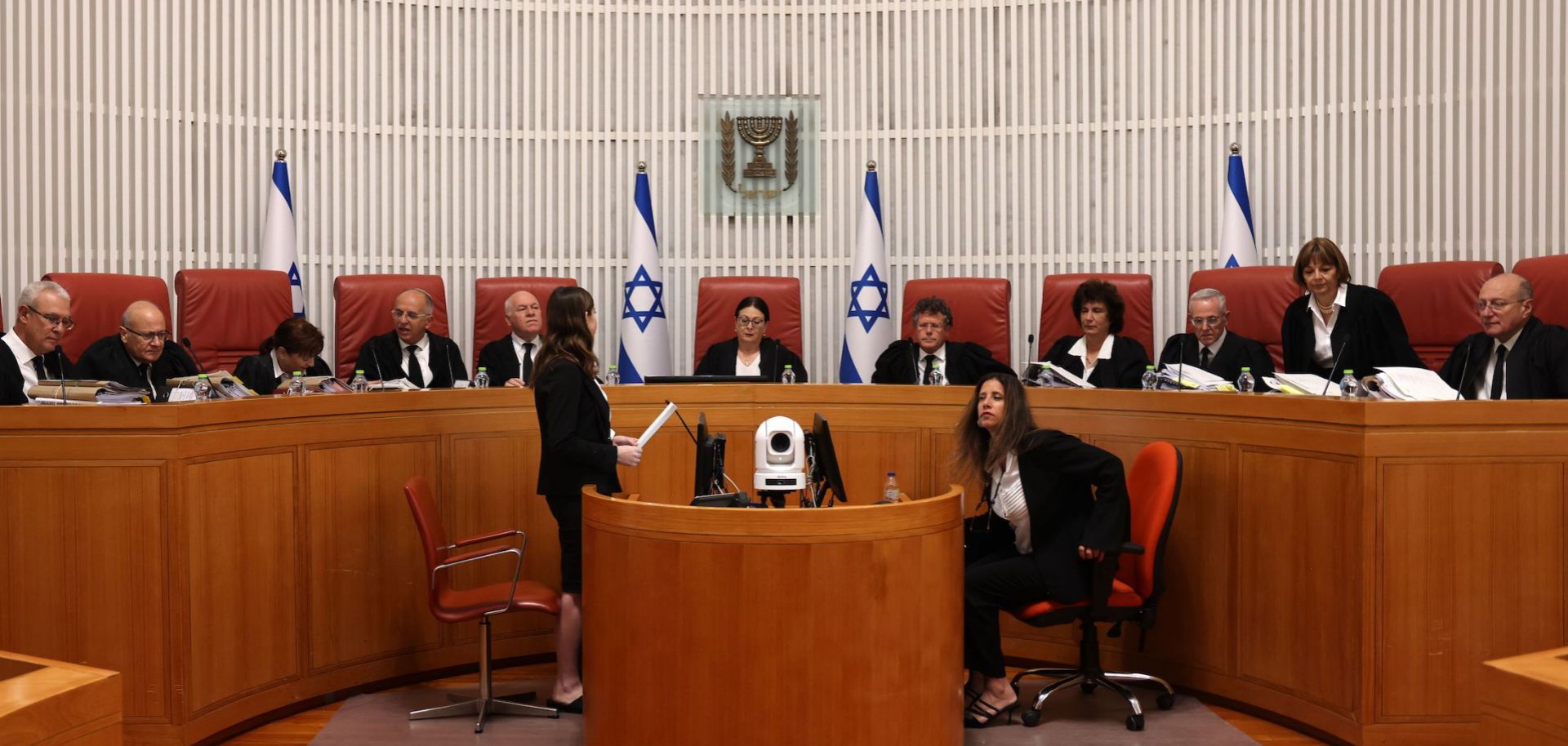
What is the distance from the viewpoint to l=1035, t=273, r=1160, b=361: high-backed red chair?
5.70 m

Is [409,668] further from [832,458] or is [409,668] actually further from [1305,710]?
[1305,710]

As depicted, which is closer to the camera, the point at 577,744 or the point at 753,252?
the point at 577,744

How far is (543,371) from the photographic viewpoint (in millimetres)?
3783

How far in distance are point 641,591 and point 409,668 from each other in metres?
1.77

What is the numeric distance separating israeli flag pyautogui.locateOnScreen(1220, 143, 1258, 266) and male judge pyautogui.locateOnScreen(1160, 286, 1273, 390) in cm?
152

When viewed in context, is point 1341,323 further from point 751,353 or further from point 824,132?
point 824,132

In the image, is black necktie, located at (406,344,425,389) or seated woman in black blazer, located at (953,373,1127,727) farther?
black necktie, located at (406,344,425,389)

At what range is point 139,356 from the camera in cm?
475

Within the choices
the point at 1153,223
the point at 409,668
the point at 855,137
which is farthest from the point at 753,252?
the point at 409,668

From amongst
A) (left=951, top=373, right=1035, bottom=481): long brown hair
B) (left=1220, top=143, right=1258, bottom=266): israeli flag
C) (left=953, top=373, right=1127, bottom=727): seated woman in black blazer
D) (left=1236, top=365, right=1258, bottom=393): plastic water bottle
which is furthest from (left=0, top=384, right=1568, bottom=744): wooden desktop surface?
(left=1220, top=143, right=1258, bottom=266): israeli flag

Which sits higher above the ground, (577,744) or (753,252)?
(753,252)

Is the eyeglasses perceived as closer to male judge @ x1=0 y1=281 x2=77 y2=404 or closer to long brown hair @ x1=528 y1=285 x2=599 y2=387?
male judge @ x1=0 y1=281 x2=77 y2=404

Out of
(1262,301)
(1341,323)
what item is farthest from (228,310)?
(1341,323)

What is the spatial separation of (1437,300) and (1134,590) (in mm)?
2244
